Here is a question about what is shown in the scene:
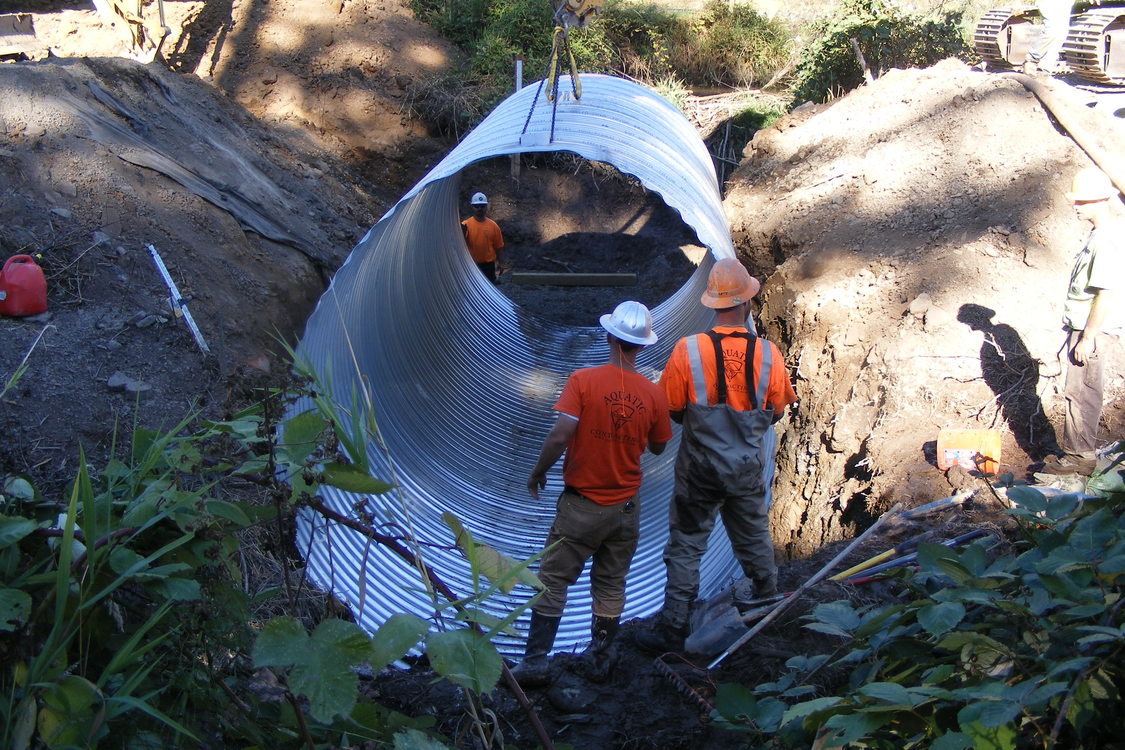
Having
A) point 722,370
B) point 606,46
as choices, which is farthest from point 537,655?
point 606,46

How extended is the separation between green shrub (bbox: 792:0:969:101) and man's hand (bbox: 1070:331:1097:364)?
30.3 ft

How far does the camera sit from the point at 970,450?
5.25 m

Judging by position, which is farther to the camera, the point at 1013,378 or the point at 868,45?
the point at 868,45

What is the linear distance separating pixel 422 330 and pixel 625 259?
6.94 metres

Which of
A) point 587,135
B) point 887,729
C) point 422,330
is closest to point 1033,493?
point 887,729

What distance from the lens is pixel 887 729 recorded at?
226cm

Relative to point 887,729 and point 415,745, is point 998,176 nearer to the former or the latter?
point 887,729

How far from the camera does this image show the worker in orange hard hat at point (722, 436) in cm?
436

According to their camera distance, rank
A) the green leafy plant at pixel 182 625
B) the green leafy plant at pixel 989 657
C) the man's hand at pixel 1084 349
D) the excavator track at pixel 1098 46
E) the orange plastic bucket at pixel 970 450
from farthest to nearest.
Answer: the excavator track at pixel 1098 46, the orange plastic bucket at pixel 970 450, the man's hand at pixel 1084 349, the green leafy plant at pixel 989 657, the green leafy plant at pixel 182 625

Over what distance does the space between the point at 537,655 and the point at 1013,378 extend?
366cm

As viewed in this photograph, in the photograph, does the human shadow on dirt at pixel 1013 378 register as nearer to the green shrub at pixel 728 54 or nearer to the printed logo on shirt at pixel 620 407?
the printed logo on shirt at pixel 620 407

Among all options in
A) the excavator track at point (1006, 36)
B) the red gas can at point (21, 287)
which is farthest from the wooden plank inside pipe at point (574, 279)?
the red gas can at point (21, 287)

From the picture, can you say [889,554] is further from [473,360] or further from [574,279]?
[574,279]

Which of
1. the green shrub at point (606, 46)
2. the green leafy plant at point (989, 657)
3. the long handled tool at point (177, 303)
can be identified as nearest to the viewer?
the green leafy plant at point (989, 657)
